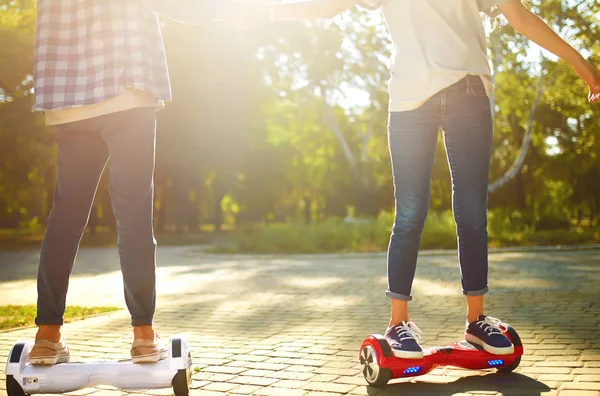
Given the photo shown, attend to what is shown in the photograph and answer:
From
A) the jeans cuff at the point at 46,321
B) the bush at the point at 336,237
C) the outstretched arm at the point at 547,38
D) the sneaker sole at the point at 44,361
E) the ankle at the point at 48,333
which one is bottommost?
the bush at the point at 336,237

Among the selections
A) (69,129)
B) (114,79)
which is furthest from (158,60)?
(69,129)

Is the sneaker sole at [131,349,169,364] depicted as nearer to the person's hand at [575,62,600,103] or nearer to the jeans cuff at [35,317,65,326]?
the jeans cuff at [35,317,65,326]

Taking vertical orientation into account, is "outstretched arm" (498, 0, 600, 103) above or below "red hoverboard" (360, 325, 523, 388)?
above

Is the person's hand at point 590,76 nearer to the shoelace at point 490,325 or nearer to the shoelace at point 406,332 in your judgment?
the shoelace at point 490,325

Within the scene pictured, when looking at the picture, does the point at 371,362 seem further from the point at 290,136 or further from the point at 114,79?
the point at 290,136

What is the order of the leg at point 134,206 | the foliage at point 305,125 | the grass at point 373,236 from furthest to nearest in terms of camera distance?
the foliage at point 305,125
the grass at point 373,236
the leg at point 134,206

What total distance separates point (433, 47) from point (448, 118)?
346mm

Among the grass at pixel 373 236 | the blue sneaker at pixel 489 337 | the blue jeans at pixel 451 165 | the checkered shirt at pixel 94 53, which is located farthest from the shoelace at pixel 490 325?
the grass at pixel 373 236

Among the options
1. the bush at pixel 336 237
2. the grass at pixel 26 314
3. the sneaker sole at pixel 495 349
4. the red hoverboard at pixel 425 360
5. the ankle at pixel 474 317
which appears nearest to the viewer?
the red hoverboard at pixel 425 360

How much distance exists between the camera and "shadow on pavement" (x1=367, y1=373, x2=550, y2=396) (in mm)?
3168

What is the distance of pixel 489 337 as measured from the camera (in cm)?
345

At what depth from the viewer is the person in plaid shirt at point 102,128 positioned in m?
3.12

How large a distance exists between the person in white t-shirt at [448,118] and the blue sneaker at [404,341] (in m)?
0.01

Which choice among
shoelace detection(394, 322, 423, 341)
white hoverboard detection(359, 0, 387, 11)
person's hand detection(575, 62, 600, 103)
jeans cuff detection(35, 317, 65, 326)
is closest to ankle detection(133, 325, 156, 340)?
jeans cuff detection(35, 317, 65, 326)
